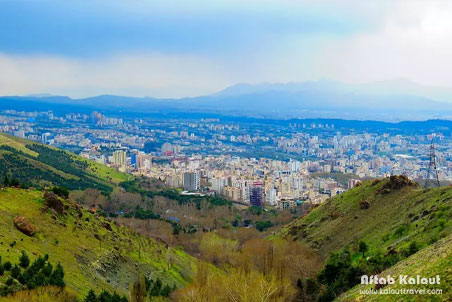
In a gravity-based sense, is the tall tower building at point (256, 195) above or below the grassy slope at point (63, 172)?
below

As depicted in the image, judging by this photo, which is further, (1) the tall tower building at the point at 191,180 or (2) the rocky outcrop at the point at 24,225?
(1) the tall tower building at the point at 191,180

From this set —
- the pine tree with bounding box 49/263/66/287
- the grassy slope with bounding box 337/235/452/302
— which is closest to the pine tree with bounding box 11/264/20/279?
the pine tree with bounding box 49/263/66/287

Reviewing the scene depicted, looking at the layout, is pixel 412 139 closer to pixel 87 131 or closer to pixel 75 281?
pixel 87 131

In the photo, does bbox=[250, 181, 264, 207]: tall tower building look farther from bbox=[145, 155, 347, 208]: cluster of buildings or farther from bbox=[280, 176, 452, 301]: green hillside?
bbox=[280, 176, 452, 301]: green hillside

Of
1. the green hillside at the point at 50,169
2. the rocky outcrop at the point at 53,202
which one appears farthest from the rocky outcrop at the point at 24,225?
the green hillside at the point at 50,169

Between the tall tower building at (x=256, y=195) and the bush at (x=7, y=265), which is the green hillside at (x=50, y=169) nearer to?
the tall tower building at (x=256, y=195)

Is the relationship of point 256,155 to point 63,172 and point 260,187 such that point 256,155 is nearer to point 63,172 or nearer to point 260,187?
point 260,187
